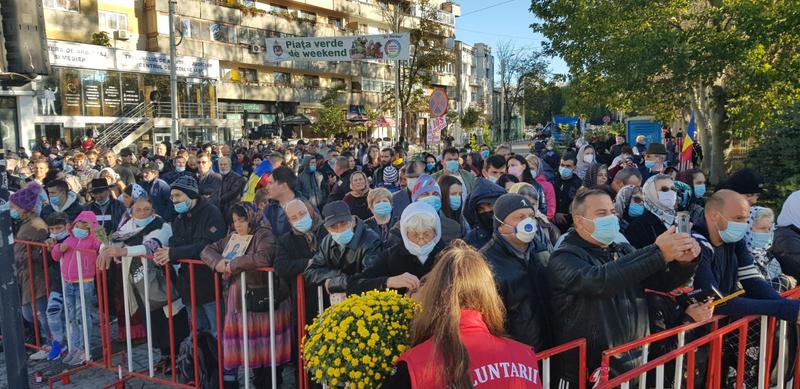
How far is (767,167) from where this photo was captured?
32.6 ft

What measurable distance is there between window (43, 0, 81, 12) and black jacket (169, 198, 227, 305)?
28.7 meters

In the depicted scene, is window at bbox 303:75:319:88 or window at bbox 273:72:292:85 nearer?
window at bbox 273:72:292:85

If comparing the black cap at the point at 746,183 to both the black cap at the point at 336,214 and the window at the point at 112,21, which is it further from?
the window at the point at 112,21

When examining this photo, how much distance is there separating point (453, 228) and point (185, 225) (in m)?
2.50

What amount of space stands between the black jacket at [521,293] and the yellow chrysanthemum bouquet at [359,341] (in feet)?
2.38

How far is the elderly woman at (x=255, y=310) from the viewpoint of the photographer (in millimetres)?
4507

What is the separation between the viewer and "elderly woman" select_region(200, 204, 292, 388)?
4.51 m

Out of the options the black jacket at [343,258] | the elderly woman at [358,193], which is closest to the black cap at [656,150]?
the elderly woman at [358,193]

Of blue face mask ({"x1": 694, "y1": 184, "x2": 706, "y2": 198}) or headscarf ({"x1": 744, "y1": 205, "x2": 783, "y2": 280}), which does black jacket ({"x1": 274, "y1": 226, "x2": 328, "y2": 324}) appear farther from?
blue face mask ({"x1": 694, "y1": 184, "x2": 706, "y2": 198})

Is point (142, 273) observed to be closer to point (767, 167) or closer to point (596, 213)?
point (596, 213)

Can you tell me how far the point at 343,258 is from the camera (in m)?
4.15

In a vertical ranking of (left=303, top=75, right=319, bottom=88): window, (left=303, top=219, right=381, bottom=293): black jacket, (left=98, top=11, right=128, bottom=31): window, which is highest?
(left=98, top=11, right=128, bottom=31): window

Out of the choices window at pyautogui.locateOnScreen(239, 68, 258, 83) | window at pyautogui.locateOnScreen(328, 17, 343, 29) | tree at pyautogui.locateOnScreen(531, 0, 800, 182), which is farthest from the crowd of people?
window at pyautogui.locateOnScreen(328, 17, 343, 29)

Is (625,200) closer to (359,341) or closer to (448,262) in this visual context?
(448,262)
